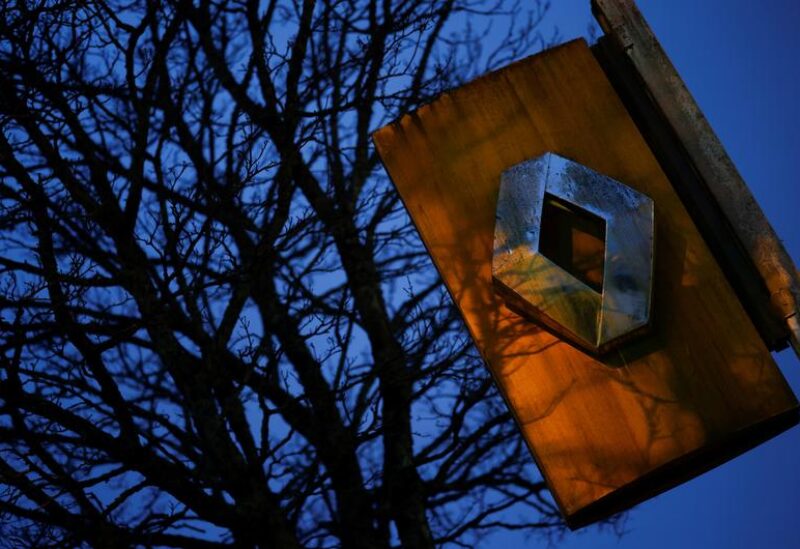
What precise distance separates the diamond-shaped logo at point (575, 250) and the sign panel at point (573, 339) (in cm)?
5

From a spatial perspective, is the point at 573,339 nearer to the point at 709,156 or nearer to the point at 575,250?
the point at 575,250

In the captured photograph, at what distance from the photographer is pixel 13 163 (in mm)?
6184

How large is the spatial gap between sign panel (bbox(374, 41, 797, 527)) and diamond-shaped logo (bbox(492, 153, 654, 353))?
0.15 feet

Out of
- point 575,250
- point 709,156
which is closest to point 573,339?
point 575,250

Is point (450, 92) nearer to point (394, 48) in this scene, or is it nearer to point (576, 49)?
point (576, 49)

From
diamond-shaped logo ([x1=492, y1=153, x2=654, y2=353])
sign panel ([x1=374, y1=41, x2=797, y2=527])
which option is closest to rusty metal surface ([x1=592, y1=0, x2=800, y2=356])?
sign panel ([x1=374, y1=41, x2=797, y2=527])

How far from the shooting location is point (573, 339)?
389cm

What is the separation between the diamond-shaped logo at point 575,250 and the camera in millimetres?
3848

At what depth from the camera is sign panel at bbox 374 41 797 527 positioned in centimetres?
365

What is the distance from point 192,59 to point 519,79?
4573 millimetres

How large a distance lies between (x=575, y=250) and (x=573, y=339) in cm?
53

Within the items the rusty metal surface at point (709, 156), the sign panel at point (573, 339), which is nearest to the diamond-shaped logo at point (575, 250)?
the sign panel at point (573, 339)

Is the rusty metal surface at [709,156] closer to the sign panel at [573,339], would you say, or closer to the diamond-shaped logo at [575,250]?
the sign panel at [573,339]

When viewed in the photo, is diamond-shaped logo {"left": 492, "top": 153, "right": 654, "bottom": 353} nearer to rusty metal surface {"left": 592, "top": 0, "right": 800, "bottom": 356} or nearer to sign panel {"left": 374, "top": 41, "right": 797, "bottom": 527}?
sign panel {"left": 374, "top": 41, "right": 797, "bottom": 527}
